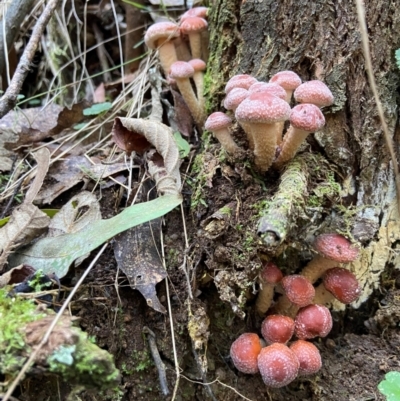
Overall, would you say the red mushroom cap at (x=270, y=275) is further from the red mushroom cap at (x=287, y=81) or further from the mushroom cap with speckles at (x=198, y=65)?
the mushroom cap with speckles at (x=198, y=65)

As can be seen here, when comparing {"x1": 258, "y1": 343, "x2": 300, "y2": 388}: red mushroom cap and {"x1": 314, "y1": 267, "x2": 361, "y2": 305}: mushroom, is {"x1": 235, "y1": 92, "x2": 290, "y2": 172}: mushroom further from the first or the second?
{"x1": 258, "y1": 343, "x2": 300, "y2": 388}: red mushroom cap

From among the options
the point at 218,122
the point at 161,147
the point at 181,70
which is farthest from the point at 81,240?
the point at 181,70

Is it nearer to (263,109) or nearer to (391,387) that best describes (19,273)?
(263,109)

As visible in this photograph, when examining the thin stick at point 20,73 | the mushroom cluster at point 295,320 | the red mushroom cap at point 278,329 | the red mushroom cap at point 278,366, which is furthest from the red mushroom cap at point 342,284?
the thin stick at point 20,73

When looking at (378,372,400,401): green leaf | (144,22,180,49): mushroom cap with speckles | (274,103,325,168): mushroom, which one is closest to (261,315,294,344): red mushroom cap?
(378,372,400,401): green leaf

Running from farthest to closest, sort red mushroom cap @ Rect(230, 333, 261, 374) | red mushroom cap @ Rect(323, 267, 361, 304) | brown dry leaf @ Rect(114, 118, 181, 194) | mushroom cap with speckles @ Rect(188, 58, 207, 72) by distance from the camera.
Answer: mushroom cap with speckles @ Rect(188, 58, 207, 72), brown dry leaf @ Rect(114, 118, 181, 194), red mushroom cap @ Rect(323, 267, 361, 304), red mushroom cap @ Rect(230, 333, 261, 374)

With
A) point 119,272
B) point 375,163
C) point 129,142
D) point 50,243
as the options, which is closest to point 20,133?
point 129,142
